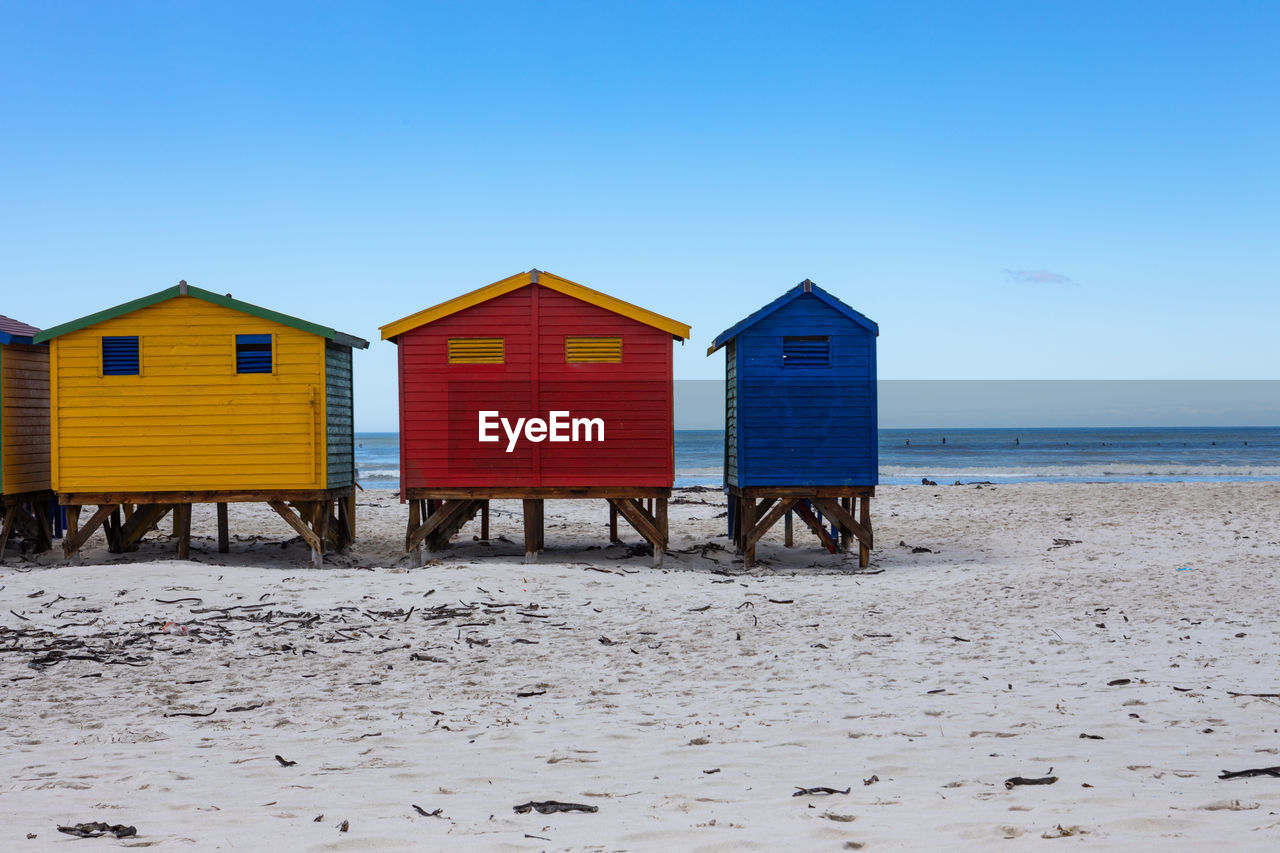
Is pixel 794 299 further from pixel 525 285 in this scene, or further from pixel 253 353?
pixel 253 353

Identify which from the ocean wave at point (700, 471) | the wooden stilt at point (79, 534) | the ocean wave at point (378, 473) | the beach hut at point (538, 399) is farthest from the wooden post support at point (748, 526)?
the ocean wave at point (378, 473)

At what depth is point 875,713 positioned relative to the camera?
7.59m

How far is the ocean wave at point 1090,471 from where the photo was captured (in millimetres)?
46688

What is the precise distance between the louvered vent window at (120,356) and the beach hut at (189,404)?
0.05ft

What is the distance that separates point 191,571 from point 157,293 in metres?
A: 4.65

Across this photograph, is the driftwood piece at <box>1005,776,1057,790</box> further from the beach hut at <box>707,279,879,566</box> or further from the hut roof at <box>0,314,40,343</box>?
the hut roof at <box>0,314,40,343</box>

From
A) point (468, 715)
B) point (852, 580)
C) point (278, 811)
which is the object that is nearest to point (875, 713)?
point (468, 715)

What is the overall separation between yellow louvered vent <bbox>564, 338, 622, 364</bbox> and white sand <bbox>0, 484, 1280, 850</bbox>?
3284mm

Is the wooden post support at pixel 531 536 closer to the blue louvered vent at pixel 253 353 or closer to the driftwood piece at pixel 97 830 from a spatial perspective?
the blue louvered vent at pixel 253 353

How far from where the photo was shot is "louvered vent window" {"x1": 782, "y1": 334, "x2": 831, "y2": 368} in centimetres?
1614

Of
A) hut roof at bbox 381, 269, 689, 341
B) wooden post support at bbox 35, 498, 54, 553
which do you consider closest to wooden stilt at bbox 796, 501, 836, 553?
hut roof at bbox 381, 269, 689, 341

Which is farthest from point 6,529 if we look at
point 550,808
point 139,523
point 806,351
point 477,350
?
point 550,808

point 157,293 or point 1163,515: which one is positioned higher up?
point 157,293

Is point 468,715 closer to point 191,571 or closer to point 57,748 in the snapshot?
point 57,748
